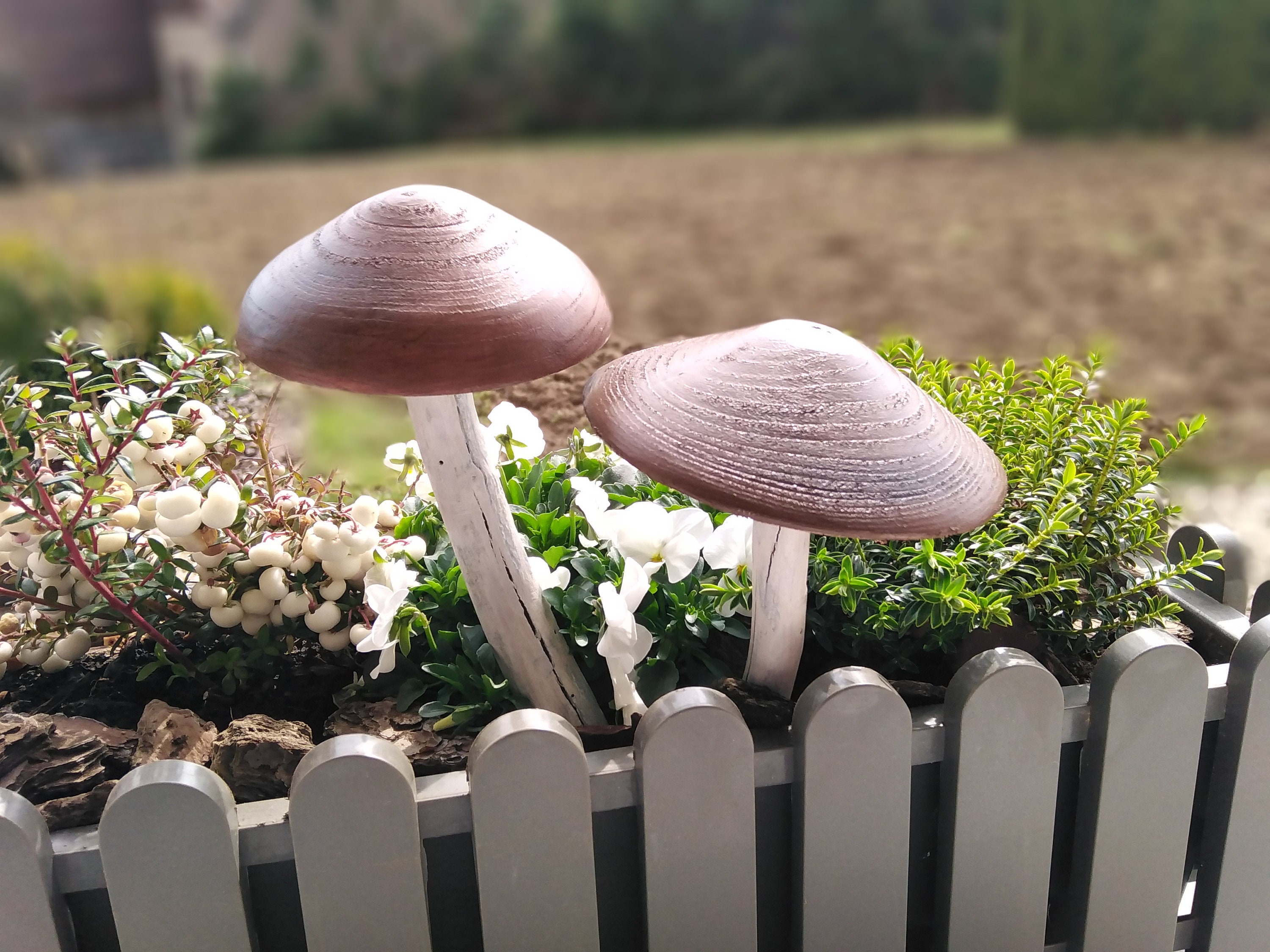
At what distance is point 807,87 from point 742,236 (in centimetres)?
1147

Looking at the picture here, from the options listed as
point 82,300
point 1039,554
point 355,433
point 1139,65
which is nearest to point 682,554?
point 1039,554

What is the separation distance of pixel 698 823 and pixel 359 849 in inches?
11.8

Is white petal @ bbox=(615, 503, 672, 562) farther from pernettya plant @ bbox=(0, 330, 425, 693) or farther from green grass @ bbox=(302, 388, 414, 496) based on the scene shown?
green grass @ bbox=(302, 388, 414, 496)

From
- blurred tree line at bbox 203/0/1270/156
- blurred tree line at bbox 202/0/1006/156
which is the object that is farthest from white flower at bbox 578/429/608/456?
blurred tree line at bbox 202/0/1006/156

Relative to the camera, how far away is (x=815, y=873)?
3.16 feet

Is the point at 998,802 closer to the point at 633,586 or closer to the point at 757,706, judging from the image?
the point at 757,706

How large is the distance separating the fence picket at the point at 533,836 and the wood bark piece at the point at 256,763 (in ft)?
0.55

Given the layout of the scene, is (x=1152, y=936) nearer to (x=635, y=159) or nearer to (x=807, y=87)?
(x=635, y=159)

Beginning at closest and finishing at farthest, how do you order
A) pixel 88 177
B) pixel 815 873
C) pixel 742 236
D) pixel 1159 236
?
pixel 815 873 < pixel 1159 236 < pixel 742 236 < pixel 88 177

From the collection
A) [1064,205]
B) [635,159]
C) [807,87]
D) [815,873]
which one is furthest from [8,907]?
[807,87]

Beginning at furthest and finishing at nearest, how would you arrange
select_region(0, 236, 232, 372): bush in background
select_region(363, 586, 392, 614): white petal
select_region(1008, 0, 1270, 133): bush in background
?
select_region(1008, 0, 1270, 133): bush in background, select_region(0, 236, 232, 372): bush in background, select_region(363, 586, 392, 614): white petal

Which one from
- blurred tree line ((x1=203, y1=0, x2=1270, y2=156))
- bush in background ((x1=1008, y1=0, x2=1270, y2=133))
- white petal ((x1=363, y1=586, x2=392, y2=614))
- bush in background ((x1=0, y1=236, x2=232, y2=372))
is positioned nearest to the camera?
white petal ((x1=363, y1=586, x2=392, y2=614))

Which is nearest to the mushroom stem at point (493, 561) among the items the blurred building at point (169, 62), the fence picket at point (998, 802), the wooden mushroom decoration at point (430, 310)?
the wooden mushroom decoration at point (430, 310)

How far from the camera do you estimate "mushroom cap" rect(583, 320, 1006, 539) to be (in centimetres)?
77
